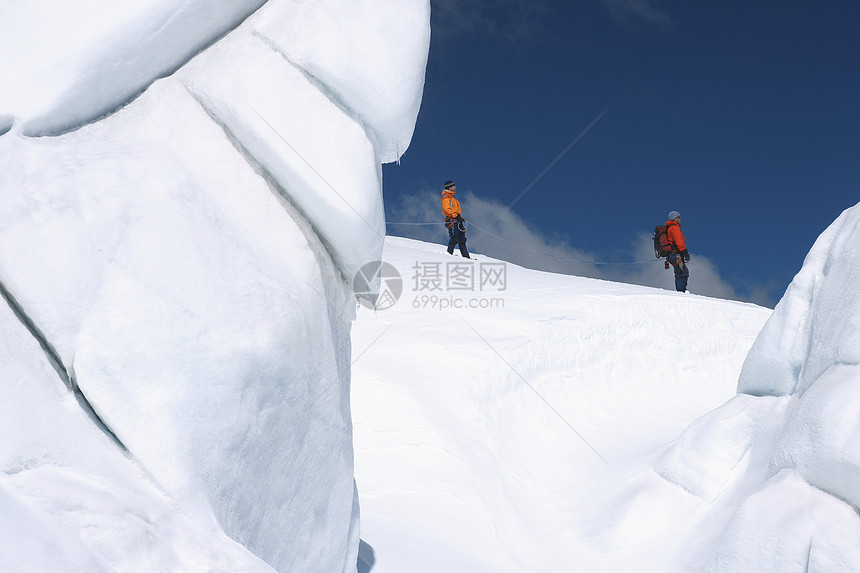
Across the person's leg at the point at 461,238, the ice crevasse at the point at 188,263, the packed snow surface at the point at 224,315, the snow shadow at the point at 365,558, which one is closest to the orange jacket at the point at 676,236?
the person's leg at the point at 461,238

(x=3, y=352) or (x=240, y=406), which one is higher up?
(x=3, y=352)

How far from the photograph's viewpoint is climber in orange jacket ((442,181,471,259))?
13.4 metres

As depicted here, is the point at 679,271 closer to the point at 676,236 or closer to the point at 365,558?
the point at 676,236

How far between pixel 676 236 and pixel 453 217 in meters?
4.72

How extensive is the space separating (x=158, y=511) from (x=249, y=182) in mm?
1562

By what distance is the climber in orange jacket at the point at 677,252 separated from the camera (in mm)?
13219

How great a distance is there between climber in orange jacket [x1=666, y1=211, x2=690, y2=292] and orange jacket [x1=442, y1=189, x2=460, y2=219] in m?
4.51

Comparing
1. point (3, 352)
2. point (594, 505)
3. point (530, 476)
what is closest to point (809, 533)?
point (594, 505)

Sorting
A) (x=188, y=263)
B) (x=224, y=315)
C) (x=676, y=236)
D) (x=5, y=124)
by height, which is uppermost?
(x=5, y=124)

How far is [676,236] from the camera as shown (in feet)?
43.2

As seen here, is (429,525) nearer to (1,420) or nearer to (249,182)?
(249,182)

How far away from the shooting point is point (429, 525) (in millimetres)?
5895

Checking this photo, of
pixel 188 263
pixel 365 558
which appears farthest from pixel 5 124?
pixel 365 558
